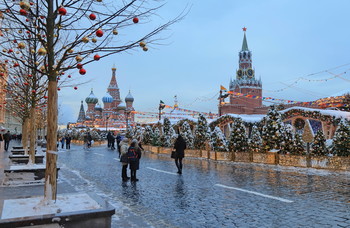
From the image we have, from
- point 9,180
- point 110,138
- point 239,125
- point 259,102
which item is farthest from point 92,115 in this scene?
point 9,180

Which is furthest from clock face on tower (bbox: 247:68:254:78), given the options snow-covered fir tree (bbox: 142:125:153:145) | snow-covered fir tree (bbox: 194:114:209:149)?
snow-covered fir tree (bbox: 194:114:209:149)

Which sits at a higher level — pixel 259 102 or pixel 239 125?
pixel 259 102

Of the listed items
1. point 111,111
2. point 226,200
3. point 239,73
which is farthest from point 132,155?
point 239,73

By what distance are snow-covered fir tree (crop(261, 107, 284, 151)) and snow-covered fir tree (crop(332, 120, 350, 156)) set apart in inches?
119

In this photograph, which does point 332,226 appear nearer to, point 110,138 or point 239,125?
point 239,125

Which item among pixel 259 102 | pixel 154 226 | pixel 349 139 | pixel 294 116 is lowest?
pixel 154 226

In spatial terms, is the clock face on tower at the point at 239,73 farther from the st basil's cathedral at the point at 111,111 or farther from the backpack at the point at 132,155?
the backpack at the point at 132,155

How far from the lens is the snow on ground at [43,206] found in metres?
4.18

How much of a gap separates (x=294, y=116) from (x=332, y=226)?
15.0 meters

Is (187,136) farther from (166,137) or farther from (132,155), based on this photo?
(132,155)

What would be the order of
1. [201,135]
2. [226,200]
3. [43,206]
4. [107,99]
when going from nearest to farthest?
[43,206] < [226,200] < [201,135] < [107,99]

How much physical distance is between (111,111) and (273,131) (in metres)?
89.0

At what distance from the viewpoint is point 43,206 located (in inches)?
180

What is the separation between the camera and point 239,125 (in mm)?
20234
